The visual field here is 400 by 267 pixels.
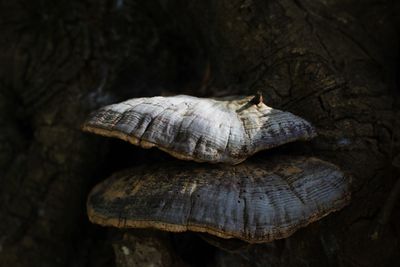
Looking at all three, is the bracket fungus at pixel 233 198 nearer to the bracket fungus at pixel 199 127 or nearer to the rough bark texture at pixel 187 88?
the bracket fungus at pixel 199 127

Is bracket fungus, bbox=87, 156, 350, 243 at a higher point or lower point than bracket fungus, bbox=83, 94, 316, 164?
lower

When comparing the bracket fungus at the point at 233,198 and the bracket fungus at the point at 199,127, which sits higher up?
the bracket fungus at the point at 199,127

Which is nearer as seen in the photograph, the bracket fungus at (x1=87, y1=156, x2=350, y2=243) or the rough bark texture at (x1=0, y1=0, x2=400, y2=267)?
the bracket fungus at (x1=87, y1=156, x2=350, y2=243)

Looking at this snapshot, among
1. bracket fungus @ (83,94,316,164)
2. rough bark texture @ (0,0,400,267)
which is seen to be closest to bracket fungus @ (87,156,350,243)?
bracket fungus @ (83,94,316,164)

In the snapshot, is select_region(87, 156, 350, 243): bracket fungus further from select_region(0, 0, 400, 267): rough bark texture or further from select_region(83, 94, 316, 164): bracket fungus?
select_region(0, 0, 400, 267): rough bark texture

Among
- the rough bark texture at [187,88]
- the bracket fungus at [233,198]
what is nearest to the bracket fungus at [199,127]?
the bracket fungus at [233,198]
